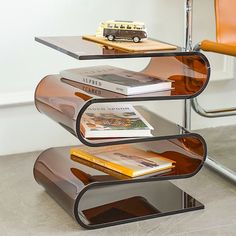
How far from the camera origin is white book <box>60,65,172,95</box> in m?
1.44

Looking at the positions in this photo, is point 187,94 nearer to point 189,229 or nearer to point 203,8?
point 189,229

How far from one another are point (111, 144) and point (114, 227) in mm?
238

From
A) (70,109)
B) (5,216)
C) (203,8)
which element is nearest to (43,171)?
(5,216)

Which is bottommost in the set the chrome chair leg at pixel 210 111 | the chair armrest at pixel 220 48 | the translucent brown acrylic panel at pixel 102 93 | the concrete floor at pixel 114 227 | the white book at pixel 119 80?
the concrete floor at pixel 114 227

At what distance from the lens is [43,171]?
→ 169 centimetres

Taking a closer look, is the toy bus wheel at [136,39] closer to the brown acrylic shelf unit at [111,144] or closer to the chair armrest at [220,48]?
the brown acrylic shelf unit at [111,144]

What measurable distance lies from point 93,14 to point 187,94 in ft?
2.58

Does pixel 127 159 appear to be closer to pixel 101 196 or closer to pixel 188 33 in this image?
pixel 101 196

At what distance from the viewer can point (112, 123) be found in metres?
1.50

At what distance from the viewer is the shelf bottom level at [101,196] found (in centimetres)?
149

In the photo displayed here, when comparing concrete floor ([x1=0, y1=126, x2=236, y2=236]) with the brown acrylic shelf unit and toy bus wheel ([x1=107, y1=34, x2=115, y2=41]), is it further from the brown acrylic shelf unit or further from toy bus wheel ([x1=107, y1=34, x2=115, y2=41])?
toy bus wheel ([x1=107, y1=34, x2=115, y2=41])

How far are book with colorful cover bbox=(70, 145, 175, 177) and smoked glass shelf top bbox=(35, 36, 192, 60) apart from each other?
31 cm

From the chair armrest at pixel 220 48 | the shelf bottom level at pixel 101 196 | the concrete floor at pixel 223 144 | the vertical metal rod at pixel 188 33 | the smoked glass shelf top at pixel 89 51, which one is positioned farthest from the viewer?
the concrete floor at pixel 223 144

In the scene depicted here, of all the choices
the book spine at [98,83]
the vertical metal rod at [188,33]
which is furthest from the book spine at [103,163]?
the vertical metal rod at [188,33]
